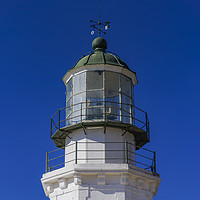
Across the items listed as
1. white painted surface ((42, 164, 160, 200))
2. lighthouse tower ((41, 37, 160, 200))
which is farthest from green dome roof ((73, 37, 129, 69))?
white painted surface ((42, 164, 160, 200))

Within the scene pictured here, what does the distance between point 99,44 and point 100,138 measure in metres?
4.96

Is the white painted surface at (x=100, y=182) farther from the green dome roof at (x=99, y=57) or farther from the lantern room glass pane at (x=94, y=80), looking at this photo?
the green dome roof at (x=99, y=57)

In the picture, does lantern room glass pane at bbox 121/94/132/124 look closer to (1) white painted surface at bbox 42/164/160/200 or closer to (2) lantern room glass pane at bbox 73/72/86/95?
(2) lantern room glass pane at bbox 73/72/86/95

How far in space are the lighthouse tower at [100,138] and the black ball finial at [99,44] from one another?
675mm

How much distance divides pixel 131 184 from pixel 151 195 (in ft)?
4.51

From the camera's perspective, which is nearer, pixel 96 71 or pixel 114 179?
pixel 114 179

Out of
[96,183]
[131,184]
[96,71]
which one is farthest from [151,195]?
[96,71]

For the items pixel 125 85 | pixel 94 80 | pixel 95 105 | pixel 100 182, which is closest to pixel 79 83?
pixel 94 80

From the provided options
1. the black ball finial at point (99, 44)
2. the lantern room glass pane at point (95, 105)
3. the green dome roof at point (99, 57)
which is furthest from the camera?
the black ball finial at point (99, 44)

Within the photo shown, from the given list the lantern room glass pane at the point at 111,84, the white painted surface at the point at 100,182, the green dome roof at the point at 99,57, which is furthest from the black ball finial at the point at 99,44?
the white painted surface at the point at 100,182

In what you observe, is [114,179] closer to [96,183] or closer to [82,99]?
[96,183]

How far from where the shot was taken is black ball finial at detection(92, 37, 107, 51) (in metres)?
22.3

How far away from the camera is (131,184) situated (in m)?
19.0

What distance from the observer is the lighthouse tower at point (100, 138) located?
18.7 m
